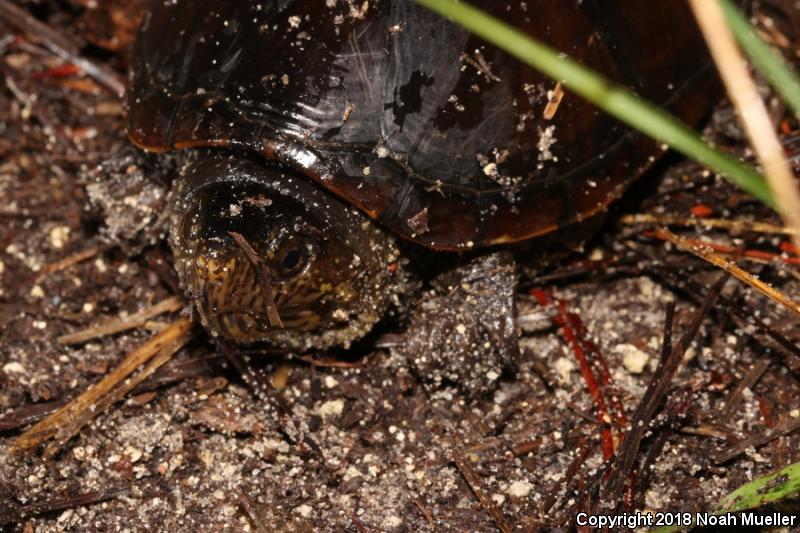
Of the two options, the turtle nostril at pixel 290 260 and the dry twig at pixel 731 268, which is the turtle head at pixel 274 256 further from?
the dry twig at pixel 731 268

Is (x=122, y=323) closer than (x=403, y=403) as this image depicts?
No

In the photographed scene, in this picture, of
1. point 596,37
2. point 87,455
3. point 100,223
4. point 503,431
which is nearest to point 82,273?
point 100,223

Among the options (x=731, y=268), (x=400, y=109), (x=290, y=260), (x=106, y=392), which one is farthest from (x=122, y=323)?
(x=731, y=268)

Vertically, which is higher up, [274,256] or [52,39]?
[52,39]

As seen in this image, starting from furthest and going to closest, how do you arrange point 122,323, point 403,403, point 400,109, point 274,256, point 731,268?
1. point 122,323
2. point 403,403
3. point 731,268
4. point 400,109
5. point 274,256

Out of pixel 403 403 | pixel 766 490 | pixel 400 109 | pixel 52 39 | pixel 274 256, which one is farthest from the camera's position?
pixel 52 39

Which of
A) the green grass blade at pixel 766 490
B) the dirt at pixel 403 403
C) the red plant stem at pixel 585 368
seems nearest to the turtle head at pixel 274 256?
the dirt at pixel 403 403

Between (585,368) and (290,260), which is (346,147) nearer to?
(290,260)
